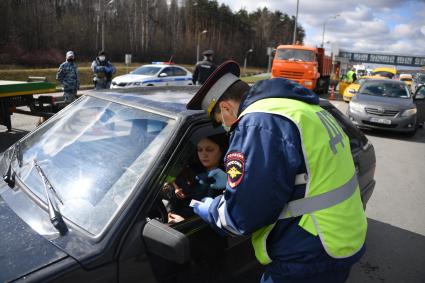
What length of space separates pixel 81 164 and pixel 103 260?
0.70m

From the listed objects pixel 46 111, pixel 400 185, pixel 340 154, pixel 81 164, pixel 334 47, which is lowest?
pixel 400 185

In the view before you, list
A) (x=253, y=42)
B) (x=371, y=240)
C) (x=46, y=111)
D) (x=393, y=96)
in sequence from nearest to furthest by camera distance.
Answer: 1. (x=371, y=240)
2. (x=46, y=111)
3. (x=393, y=96)
4. (x=253, y=42)

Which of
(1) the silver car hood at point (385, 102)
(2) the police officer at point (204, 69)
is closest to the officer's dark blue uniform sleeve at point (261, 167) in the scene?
(2) the police officer at point (204, 69)

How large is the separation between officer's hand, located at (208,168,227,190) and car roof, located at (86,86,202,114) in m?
0.44

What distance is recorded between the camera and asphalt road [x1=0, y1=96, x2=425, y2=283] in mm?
3361

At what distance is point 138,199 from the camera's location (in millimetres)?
1690

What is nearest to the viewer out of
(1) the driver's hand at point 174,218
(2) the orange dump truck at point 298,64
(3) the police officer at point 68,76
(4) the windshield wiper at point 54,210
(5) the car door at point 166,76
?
(4) the windshield wiper at point 54,210

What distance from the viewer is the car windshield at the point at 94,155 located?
5.76 ft

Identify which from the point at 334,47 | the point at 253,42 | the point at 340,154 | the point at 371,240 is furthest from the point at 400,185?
the point at 253,42

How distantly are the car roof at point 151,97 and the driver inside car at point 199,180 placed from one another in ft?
0.98

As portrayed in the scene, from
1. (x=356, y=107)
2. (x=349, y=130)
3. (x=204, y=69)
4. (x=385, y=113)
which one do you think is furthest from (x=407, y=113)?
(x=349, y=130)

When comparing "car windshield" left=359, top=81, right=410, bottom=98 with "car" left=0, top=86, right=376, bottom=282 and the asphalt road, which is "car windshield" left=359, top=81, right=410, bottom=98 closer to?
the asphalt road

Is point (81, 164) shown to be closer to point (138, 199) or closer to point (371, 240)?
point (138, 199)

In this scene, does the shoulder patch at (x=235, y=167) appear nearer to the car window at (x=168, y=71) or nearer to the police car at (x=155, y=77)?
the police car at (x=155, y=77)
